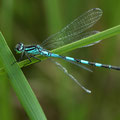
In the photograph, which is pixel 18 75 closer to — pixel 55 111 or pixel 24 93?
pixel 24 93

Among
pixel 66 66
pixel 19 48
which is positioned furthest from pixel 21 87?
pixel 66 66

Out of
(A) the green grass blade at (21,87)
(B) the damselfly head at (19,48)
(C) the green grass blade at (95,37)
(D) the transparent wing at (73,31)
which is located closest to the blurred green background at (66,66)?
(D) the transparent wing at (73,31)

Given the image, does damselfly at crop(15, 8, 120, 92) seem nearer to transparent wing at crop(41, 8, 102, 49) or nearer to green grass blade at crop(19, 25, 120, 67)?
transparent wing at crop(41, 8, 102, 49)

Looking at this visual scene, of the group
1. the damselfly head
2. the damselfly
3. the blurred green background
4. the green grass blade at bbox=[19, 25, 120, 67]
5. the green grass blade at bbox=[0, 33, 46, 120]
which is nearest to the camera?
the green grass blade at bbox=[0, 33, 46, 120]

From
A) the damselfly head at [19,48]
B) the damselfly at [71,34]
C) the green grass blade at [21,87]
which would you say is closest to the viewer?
the green grass blade at [21,87]

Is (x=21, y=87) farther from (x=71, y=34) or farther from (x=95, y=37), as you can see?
(x=71, y=34)

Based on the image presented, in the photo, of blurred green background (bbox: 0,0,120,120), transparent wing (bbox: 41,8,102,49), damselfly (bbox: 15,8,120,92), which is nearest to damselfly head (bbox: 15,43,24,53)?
damselfly (bbox: 15,8,120,92)

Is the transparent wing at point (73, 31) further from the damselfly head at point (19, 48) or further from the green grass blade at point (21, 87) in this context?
the green grass blade at point (21, 87)
